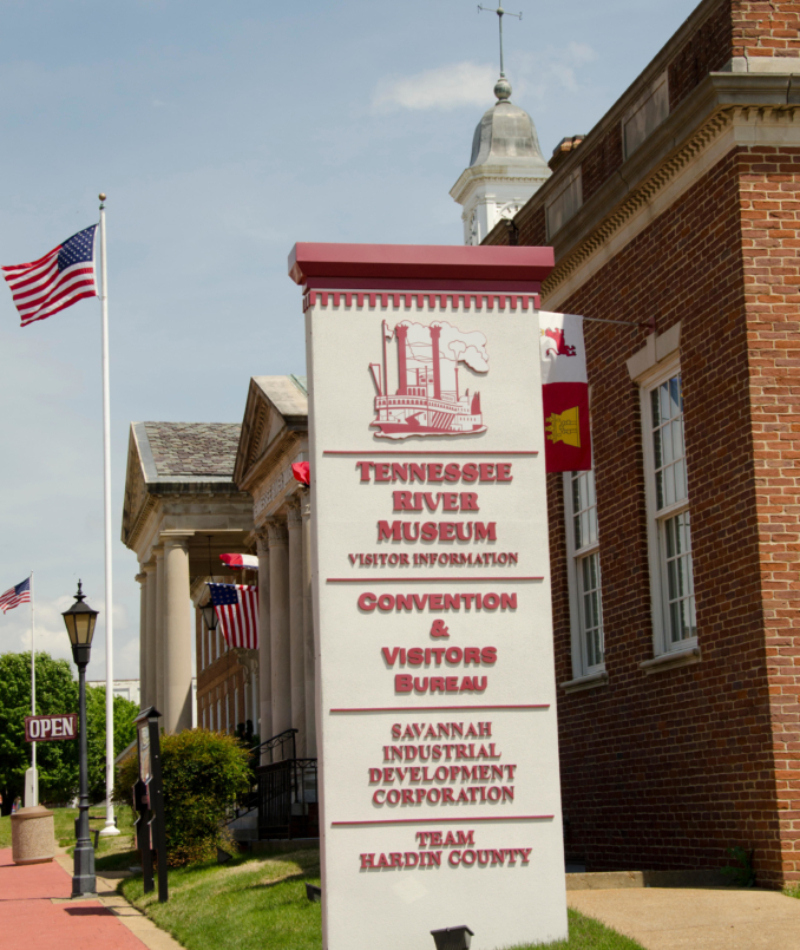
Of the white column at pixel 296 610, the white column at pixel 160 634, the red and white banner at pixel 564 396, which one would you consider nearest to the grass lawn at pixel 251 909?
the red and white banner at pixel 564 396

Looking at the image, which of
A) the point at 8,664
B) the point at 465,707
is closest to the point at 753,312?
the point at 465,707

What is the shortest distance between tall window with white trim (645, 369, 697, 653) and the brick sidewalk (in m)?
6.25

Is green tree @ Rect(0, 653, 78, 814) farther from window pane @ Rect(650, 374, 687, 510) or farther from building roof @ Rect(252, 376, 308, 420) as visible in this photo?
window pane @ Rect(650, 374, 687, 510)

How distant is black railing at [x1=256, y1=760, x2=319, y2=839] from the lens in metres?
21.7

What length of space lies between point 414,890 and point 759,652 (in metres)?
4.49

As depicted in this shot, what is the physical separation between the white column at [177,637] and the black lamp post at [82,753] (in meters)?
11.6

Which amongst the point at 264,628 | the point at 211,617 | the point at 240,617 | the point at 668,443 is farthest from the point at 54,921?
the point at 211,617

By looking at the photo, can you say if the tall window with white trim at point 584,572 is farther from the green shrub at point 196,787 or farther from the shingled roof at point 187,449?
the shingled roof at point 187,449

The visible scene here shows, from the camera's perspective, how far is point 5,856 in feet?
97.9

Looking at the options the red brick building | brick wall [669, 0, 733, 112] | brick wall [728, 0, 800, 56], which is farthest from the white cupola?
brick wall [728, 0, 800, 56]

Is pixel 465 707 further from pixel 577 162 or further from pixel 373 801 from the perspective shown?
pixel 577 162

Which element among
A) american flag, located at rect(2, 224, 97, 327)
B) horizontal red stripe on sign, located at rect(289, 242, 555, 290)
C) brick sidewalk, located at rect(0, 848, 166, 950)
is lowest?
brick sidewalk, located at rect(0, 848, 166, 950)

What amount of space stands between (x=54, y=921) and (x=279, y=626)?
11351 mm

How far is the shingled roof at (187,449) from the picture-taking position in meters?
32.3
